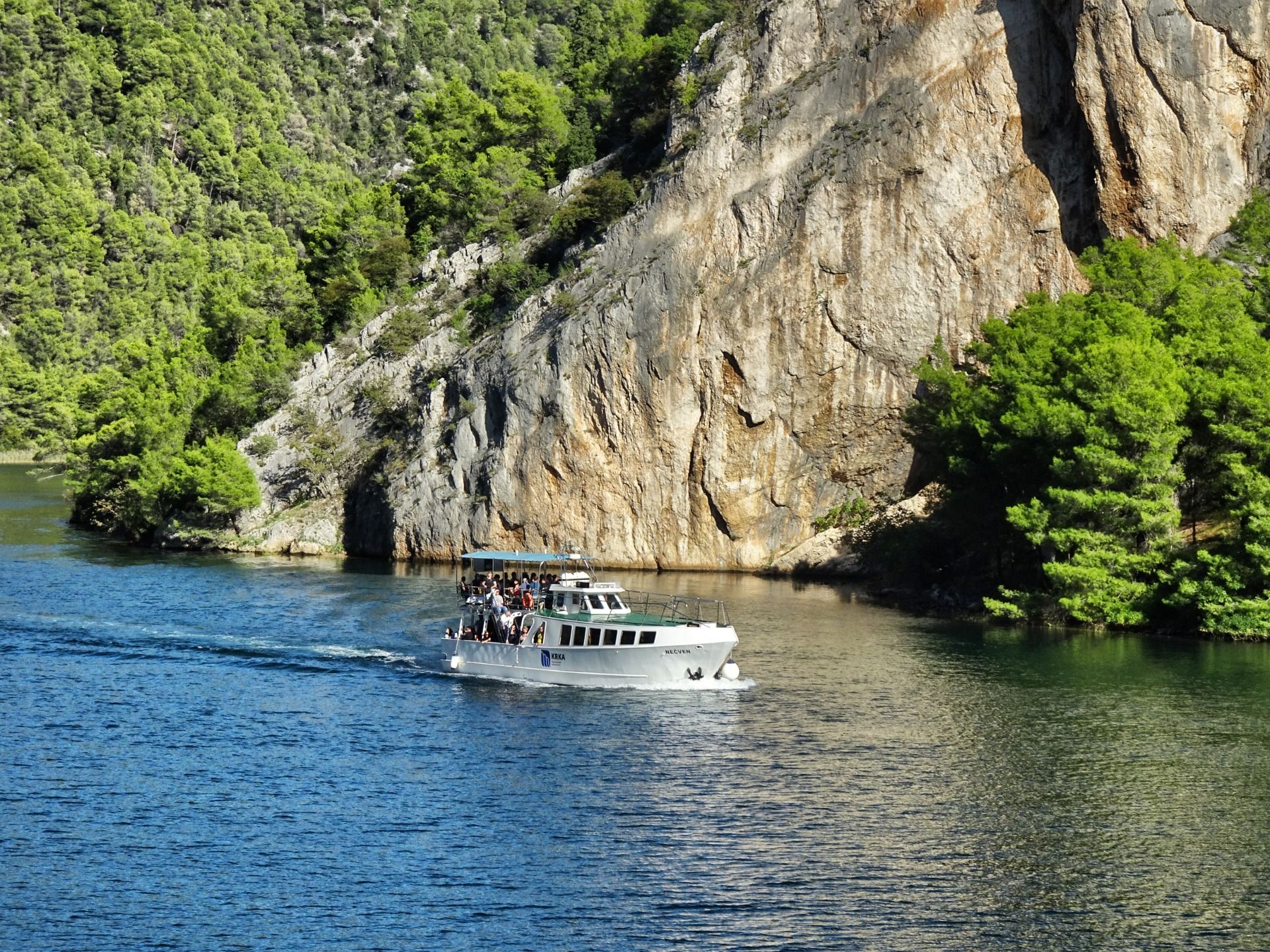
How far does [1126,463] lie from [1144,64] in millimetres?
34327

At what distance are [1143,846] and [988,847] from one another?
3.86 m

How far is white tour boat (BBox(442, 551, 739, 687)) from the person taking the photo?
2205 inches

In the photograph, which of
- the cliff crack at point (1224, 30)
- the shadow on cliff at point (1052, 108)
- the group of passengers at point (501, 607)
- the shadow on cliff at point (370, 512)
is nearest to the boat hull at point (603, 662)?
the group of passengers at point (501, 607)

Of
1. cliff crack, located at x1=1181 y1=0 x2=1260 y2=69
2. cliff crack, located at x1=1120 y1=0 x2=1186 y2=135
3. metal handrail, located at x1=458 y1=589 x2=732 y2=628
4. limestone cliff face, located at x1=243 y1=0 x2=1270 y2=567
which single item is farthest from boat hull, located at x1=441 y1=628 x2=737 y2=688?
cliff crack, located at x1=1181 y1=0 x2=1260 y2=69

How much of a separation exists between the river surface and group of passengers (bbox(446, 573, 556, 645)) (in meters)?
2.63

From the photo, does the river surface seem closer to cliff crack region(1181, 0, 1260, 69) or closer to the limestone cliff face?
the limestone cliff face

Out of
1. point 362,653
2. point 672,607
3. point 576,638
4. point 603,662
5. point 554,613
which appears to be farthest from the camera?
point 672,607

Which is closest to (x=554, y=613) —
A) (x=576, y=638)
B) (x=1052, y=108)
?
(x=576, y=638)

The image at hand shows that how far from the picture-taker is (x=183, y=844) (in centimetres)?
3788

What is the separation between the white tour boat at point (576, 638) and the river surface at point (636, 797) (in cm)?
130

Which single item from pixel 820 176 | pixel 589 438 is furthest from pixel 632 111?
pixel 589 438

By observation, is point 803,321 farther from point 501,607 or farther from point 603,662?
point 603,662

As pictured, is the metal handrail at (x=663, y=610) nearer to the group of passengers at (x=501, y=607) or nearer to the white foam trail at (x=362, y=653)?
the group of passengers at (x=501, y=607)

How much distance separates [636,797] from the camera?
4194cm
